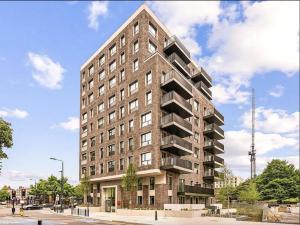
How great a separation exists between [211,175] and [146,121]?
24.2m

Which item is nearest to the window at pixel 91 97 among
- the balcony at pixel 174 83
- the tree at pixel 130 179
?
the balcony at pixel 174 83

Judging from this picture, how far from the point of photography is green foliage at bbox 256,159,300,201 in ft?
309

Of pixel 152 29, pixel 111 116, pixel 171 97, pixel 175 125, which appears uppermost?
pixel 152 29

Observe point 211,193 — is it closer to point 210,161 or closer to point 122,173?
point 210,161

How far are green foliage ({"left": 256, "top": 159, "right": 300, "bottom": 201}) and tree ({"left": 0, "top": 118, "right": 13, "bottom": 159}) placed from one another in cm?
7449

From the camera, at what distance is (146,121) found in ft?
175

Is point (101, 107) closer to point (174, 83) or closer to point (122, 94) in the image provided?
point (122, 94)

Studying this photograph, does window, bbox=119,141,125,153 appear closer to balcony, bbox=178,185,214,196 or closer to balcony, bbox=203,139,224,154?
balcony, bbox=178,185,214,196

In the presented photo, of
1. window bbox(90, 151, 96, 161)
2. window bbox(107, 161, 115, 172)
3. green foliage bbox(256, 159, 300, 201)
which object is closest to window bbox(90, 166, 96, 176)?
window bbox(90, 151, 96, 161)

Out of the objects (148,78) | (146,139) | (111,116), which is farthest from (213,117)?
(146,139)

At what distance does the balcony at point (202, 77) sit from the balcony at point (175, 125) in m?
20.3

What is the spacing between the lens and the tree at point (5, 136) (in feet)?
117

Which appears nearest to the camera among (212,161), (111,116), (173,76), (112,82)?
(173,76)

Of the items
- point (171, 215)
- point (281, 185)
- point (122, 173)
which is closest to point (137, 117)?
point (122, 173)
